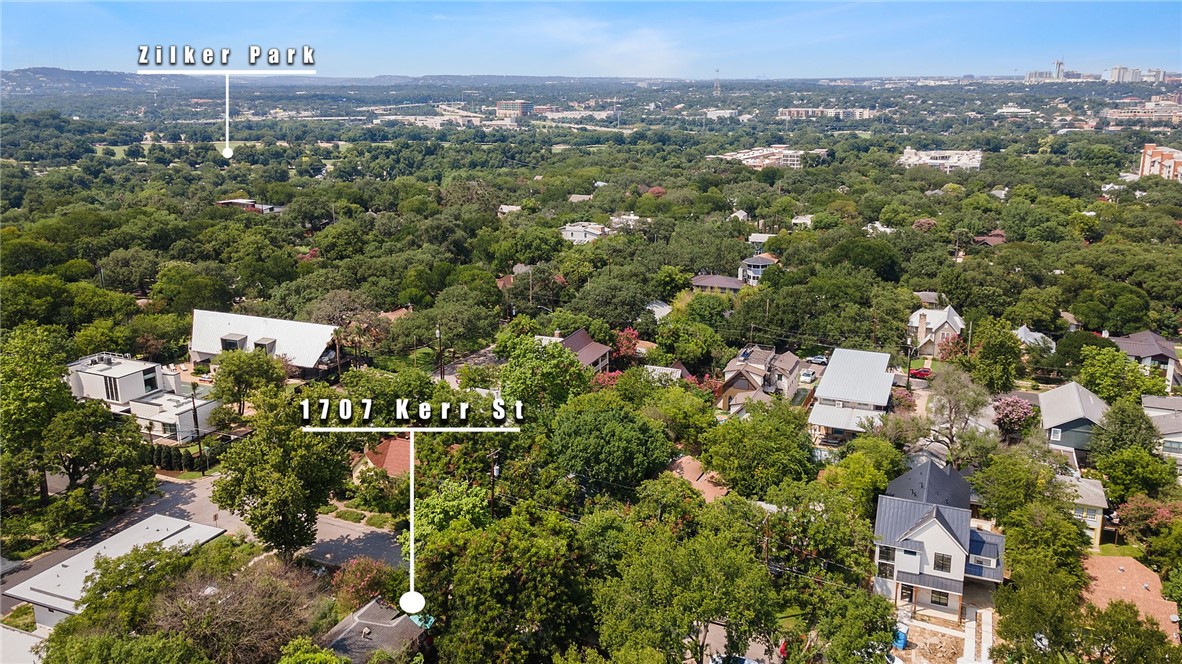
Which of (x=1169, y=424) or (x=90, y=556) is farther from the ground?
(x=1169, y=424)

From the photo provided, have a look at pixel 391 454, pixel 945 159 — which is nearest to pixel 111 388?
pixel 391 454

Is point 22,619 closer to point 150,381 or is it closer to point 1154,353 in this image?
point 150,381

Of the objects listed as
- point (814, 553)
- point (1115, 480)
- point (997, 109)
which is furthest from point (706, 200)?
point (997, 109)

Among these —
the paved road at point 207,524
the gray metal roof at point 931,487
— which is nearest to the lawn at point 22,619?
the paved road at point 207,524

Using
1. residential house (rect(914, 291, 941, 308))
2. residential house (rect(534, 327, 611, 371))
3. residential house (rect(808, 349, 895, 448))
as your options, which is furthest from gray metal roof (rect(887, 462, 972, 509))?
residential house (rect(914, 291, 941, 308))

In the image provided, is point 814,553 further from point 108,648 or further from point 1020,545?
point 108,648

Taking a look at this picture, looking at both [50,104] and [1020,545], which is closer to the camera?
[1020,545]

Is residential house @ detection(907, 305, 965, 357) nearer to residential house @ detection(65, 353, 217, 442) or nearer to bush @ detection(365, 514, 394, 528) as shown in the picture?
bush @ detection(365, 514, 394, 528)
